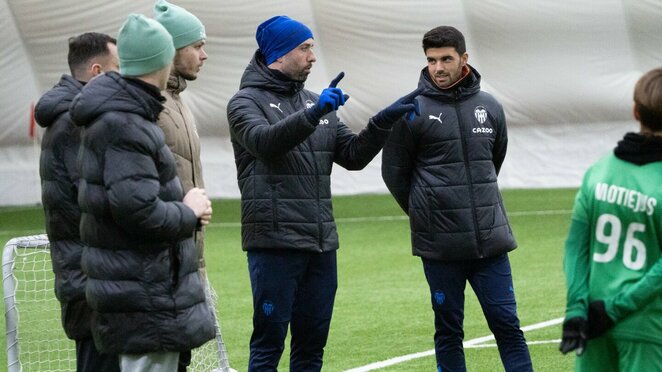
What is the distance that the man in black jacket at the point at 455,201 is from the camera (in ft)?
20.7

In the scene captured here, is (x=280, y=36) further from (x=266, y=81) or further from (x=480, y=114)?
(x=480, y=114)

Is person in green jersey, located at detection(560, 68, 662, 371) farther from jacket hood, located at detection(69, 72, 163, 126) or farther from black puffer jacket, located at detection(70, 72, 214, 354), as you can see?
jacket hood, located at detection(69, 72, 163, 126)

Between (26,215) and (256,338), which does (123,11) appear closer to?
(26,215)

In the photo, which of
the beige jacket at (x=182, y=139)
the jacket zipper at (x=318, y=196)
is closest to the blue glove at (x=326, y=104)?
the jacket zipper at (x=318, y=196)

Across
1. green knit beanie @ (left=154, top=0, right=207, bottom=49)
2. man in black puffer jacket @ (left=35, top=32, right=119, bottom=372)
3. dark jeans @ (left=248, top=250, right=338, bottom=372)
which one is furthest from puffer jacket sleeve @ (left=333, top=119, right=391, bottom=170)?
man in black puffer jacket @ (left=35, top=32, right=119, bottom=372)

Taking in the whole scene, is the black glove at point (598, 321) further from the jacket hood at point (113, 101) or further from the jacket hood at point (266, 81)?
the jacket hood at point (266, 81)

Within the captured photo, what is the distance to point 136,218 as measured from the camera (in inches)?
174

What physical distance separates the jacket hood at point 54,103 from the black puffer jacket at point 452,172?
5.60 feet

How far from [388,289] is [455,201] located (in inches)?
186

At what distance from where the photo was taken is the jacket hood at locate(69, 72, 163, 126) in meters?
4.53

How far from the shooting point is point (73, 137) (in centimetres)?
539

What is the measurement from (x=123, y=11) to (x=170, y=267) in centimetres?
1501

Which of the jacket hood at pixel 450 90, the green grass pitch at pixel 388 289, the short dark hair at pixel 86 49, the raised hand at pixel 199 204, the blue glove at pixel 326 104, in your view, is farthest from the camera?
the green grass pitch at pixel 388 289

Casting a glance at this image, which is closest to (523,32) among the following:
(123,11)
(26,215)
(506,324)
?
(123,11)
